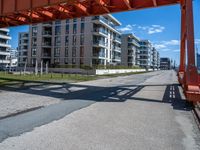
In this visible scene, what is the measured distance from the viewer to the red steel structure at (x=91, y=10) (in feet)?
39.2

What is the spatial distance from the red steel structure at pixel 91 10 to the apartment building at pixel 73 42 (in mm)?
38922

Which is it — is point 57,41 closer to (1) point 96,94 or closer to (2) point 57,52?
(2) point 57,52

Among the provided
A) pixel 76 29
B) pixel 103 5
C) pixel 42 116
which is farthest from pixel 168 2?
pixel 76 29

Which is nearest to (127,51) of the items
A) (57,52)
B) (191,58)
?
(57,52)

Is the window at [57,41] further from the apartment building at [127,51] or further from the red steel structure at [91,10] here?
the red steel structure at [91,10]

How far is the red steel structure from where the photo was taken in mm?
11938

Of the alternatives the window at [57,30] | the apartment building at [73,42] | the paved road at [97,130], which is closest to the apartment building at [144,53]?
the apartment building at [73,42]

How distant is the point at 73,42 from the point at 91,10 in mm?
45515

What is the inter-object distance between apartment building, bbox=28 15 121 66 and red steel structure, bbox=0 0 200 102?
3892 centimetres

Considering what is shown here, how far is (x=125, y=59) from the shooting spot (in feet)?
329

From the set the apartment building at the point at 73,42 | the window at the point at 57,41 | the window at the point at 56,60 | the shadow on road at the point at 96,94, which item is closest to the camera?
the shadow on road at the point at 96,94

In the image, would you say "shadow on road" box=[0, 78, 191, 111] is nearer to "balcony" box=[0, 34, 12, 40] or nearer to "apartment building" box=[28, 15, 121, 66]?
"apartment building" box=[28, 15, 121, 66]

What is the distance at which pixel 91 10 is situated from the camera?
55.9 feet

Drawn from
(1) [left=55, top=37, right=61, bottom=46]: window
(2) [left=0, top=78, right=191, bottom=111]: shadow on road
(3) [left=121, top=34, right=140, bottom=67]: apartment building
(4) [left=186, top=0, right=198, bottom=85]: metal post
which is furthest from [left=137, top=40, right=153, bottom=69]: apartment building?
(4) [left=186, top=0, right=198, bottom=85]: metal post
